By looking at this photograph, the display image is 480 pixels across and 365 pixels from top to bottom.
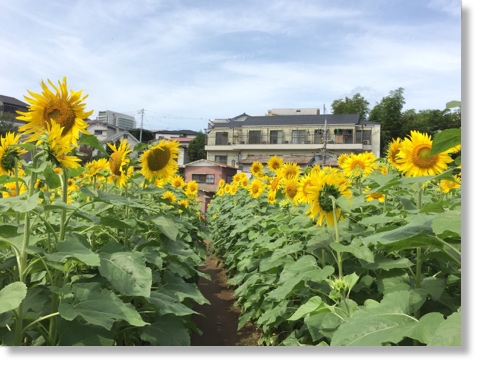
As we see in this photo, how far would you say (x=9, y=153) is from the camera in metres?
1.82

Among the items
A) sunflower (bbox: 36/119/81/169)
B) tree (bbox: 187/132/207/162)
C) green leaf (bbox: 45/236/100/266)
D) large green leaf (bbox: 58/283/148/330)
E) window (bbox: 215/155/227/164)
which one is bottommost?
large green leaf (bbox: 58/283/148/330)

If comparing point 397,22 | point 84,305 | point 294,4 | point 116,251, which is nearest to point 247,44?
point 294,4

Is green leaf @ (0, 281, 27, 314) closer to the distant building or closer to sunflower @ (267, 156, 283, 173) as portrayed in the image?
the distant building

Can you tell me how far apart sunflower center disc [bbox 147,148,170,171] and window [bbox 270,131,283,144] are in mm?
649

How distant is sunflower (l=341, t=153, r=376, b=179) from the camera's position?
300cm

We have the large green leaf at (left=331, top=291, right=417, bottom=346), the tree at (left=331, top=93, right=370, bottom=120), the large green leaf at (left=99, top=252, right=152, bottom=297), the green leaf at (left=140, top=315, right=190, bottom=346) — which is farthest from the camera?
the tree at (left=331, top=93, right=370, bottom=120)

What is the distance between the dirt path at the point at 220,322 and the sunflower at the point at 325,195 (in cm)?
86

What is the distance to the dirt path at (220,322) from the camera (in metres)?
2.69

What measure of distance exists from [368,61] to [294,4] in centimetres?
41

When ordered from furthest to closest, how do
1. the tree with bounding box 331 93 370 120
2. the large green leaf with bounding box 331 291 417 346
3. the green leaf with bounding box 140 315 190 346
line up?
the tree with bounding box 331 93 370 120, the green leaf with bounding box 140 315 190 346, the large green leaf with bounding box 331 291 417 346

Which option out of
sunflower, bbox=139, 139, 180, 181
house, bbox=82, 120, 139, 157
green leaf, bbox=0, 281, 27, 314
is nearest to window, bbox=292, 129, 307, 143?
sunflower, bbox=139, 139, 180, 181

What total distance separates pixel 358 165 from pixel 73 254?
2.22 metres

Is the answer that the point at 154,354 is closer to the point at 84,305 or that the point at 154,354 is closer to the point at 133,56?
the point at 84,305

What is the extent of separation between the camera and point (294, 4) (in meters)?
1.90
